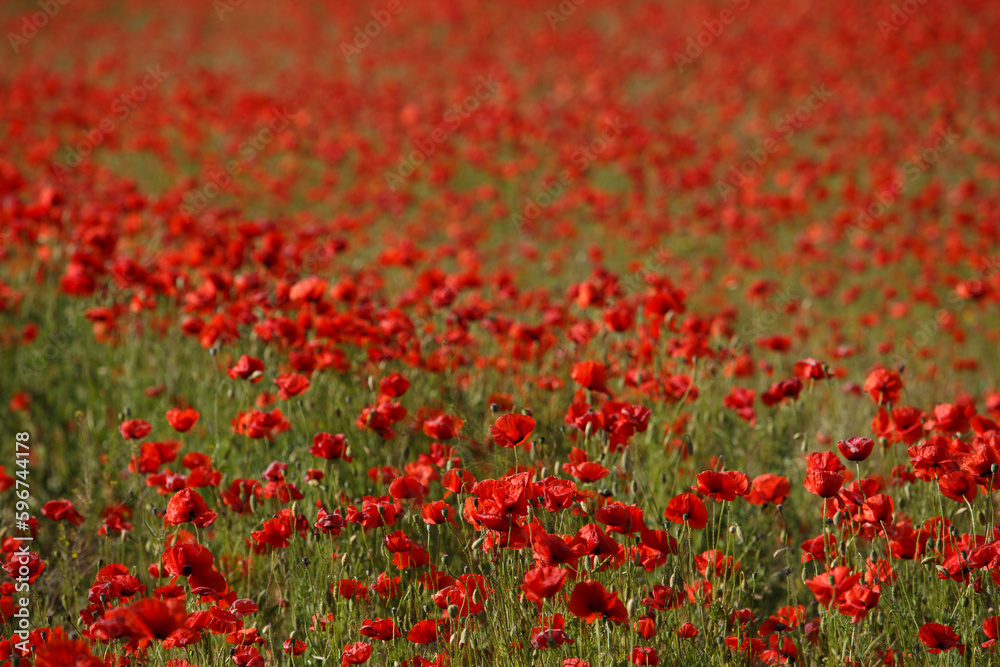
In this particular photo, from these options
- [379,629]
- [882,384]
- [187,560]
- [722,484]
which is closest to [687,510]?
[722,484]

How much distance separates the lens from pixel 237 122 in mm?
9516

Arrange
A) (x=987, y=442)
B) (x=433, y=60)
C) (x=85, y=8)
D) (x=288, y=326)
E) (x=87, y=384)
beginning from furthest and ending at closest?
(x=85, y=8) → (x=433, y=60) → (x=87, y=384) → (x=288, y=326) → (x=987, y=442)

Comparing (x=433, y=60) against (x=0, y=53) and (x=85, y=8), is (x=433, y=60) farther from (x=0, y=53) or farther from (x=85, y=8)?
(x=85, y=8)

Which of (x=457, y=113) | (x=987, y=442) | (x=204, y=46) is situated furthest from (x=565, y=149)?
(x=204, y=46)

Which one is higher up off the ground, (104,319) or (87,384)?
(104,319)

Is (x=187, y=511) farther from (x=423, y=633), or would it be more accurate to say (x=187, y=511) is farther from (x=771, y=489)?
(x=771, y=489)

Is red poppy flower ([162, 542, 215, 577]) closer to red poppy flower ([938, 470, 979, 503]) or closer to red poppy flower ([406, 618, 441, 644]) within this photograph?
red poppy flower ([406, 618, 441, 644])

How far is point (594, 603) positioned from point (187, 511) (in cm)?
105

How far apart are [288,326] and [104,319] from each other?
0.85m

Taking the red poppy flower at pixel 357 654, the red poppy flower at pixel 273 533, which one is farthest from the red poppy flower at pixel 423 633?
the red poppy flower at pixel 273 533

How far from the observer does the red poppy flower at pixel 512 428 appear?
210 centimetres

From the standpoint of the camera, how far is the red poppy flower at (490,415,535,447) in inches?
82.6

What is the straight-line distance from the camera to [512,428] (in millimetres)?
2117

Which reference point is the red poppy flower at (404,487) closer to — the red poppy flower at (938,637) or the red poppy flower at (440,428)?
the red poppy flower at (440,428)
